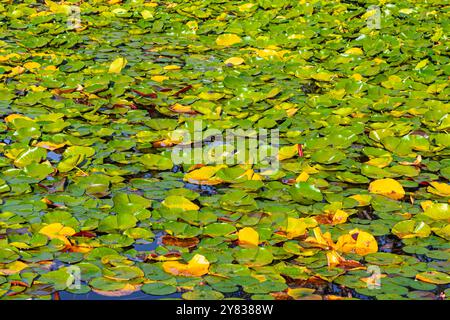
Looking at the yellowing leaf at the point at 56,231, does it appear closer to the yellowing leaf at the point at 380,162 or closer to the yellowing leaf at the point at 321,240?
the yellowing leaf at the point at 321,240

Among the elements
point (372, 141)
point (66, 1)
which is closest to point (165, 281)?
point (372, 141)

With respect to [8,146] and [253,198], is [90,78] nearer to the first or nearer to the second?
[8,146]

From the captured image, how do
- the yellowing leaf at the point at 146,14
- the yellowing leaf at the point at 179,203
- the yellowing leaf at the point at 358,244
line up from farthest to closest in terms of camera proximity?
the yellowing leaf at the point at 146,14
the yellowing leaf at the point at 179,203
the yellowing leaf at the point at 358,244

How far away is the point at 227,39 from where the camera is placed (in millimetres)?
4727

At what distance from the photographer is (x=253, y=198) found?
277 centimetres

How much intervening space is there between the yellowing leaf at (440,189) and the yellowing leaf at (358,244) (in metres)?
0.51

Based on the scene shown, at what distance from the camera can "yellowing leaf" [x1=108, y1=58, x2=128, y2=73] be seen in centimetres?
415

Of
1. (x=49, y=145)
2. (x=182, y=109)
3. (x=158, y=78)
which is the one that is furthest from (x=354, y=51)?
(x=49, y=145)

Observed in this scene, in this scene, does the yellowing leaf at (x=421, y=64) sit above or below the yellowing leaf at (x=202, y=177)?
above

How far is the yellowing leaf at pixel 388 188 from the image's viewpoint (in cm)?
282

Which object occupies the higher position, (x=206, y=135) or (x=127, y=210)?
(x=206, y=135)

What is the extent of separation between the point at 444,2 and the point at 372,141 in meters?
2.83

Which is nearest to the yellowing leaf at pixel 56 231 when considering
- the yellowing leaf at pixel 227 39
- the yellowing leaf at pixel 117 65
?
the yellowing leaf at pixel 117 65

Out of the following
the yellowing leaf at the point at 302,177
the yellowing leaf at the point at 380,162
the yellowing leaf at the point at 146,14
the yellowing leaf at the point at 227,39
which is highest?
the yellowing leaf at the point at 146,14
